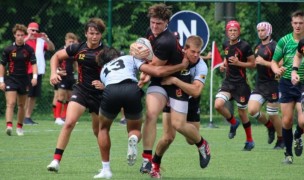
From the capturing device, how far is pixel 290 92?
545 inches

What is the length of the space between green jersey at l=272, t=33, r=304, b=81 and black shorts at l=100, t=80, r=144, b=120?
3.10m

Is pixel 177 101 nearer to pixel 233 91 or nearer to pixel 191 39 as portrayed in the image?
pixel 191 39

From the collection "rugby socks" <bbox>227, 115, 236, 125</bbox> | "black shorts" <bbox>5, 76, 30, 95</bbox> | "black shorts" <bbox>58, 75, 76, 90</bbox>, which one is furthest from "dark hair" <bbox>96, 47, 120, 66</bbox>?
"black shorts" <bbox>58, 75, 76, 90</bbox>

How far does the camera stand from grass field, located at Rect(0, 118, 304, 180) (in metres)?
12.4

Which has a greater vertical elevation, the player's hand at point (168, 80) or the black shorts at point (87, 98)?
the player's hand at point (168, 80)

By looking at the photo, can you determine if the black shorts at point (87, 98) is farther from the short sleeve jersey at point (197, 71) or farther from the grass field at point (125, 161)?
the short sleeve jersey at point (197, 71)

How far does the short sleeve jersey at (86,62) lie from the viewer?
12883 millimetres

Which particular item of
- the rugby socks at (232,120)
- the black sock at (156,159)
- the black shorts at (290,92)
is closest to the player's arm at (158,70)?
the black sock at (156,159)

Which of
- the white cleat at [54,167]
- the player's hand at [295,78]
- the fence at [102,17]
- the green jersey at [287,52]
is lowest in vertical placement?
the white cleat at [54,167]

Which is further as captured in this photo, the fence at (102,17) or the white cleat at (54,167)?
the fence at (102,17)

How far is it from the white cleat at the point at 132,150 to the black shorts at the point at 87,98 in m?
1.56

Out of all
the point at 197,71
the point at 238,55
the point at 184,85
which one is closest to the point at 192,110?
the point at 197,71

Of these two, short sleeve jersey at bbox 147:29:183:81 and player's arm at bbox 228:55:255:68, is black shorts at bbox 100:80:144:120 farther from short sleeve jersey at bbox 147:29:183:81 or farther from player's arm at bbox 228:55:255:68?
player's arm at bbox 228:55:255:68

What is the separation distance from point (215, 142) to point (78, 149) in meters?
3.11
